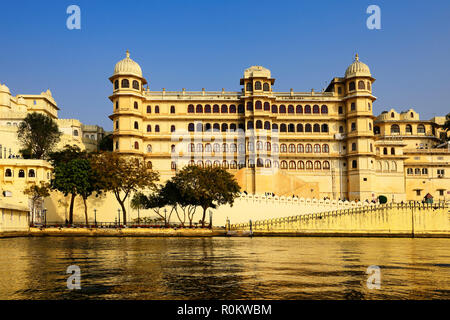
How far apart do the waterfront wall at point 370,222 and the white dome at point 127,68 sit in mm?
31104

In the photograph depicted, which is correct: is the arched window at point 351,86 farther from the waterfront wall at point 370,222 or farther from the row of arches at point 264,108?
the waterfront wall at point 370,222

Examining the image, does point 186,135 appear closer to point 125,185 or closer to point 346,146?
point 125,185

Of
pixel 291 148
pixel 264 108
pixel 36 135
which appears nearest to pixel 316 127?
pixel 291 148

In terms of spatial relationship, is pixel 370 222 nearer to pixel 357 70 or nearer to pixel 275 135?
pixel 275 135

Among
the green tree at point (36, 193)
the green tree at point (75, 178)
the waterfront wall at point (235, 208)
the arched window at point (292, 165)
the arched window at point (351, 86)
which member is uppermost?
the arched window at point (351, 86)

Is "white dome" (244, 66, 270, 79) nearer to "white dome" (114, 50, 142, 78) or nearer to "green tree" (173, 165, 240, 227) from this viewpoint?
"white dome" (114, 50, 142, 78)

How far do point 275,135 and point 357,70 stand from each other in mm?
16667

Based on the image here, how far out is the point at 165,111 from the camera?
75.8 metres

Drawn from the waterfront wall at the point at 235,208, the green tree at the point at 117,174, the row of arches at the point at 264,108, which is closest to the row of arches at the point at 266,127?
the row of arches at the point at 264,108

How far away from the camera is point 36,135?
216 ft

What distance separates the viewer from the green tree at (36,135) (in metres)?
65.4

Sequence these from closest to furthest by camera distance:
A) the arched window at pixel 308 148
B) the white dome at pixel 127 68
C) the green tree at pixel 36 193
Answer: the green tree at pixel 36 193 → the white dome at pixel 127 68 → the arched window at pixel 308 148

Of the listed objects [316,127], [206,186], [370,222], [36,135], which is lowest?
[370,222]
